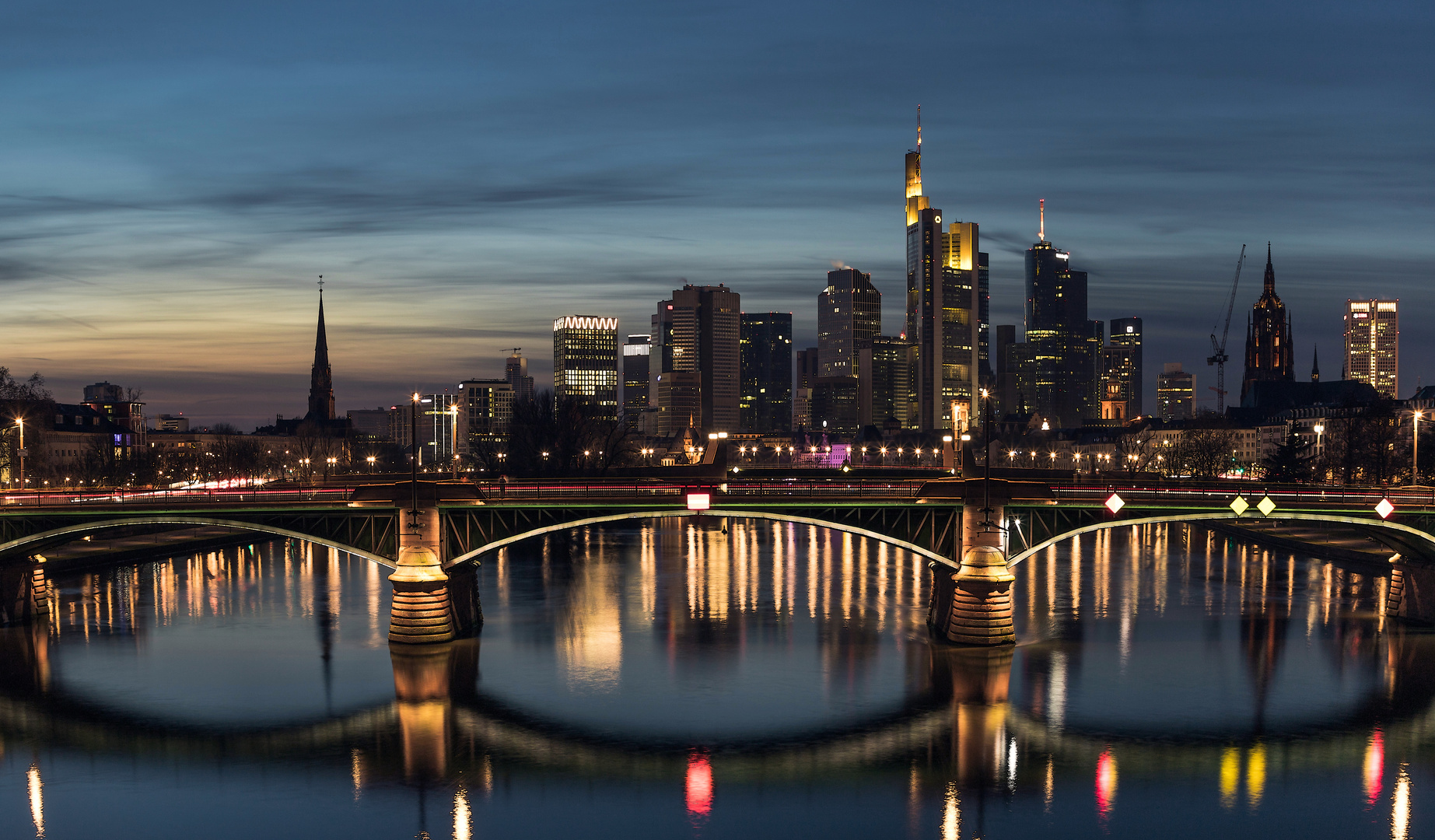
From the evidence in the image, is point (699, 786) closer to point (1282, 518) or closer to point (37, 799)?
point (37, 799)

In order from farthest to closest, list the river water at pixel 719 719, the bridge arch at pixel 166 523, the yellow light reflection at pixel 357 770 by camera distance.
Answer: the bridge arch at pixel 166 523 < the yellow light reflection at pixel 357 770 < the river water at pixel 719 719

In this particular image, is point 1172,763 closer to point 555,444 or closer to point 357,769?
point 357,769

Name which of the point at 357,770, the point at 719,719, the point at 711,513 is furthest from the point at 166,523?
the point at 719,719

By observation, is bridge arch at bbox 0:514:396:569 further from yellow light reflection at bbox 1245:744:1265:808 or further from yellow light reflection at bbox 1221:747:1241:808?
yellow light reflection at bbox 1245:744:1265:808

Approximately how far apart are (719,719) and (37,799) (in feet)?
91.0

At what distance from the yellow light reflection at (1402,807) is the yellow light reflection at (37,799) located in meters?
46.4

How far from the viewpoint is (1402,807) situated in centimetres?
4888

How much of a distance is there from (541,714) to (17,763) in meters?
21.6

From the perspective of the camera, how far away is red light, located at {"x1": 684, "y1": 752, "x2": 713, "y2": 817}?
4966 centimetres

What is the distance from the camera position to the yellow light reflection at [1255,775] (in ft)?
165

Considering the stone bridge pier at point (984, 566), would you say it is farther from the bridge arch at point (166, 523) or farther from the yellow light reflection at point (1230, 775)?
the bridge arch at point (166, 523)

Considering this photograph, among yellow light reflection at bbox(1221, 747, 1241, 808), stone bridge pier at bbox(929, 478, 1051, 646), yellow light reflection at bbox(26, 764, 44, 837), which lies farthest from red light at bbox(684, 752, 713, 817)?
stone bridge pier at bbox(929, 478, 1051, 646)

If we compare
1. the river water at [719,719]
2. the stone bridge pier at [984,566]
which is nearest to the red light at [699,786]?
the river water at [719,719]

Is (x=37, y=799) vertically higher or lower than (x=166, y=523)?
lower
